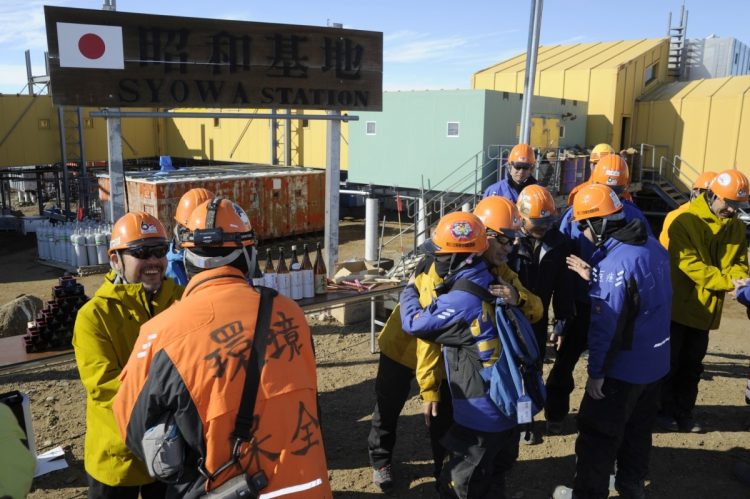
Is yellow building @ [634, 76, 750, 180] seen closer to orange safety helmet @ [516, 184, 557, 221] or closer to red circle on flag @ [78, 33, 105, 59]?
orange safety helmet @ [516, 184, 557, 221]

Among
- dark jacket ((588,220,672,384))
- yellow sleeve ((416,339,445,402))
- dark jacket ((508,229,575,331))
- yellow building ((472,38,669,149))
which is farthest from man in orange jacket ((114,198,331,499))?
yellow building ((472,38,669,149))

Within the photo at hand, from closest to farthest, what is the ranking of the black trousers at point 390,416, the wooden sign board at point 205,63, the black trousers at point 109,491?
the black trousers at point 109,491
the black trousers at point 390,416
the wooden sign board at point 205,63

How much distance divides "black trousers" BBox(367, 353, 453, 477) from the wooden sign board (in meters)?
3.33

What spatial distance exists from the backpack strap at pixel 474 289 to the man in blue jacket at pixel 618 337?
98cm

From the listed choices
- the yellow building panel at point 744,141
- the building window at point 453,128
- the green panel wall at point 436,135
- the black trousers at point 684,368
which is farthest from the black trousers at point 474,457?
the yellow building panel at point 744,141

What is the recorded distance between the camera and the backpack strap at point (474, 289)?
307 cm

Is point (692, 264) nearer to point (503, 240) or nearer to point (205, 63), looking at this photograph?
point (503, 240)

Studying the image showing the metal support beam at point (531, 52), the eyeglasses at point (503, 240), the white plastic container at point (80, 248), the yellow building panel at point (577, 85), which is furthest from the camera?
the yellow building panel at point (577, 85)

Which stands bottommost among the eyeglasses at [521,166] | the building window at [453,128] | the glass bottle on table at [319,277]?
the glass bottle on table at [319,277]

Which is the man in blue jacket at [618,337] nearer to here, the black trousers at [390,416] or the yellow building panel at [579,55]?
the black trousers at [390,416]

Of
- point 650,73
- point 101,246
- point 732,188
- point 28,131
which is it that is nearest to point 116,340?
point 732,188

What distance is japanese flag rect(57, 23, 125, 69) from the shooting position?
5.25 m

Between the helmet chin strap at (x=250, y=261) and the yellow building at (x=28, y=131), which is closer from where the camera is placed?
the helmet chin strap at (x=250, y=261)

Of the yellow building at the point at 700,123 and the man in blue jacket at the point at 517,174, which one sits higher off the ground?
the yellow building at the point at 700,123
